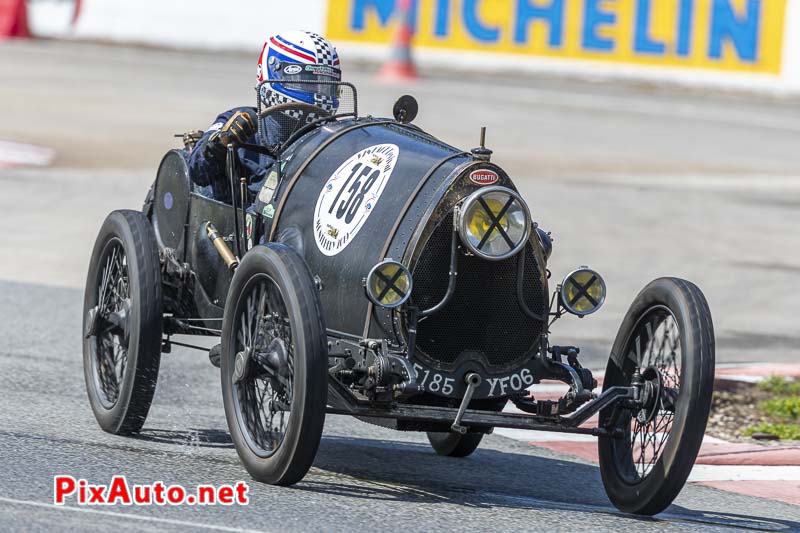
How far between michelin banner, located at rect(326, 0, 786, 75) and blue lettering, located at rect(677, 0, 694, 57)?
0.06 ft

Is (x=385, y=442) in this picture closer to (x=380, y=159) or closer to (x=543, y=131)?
(x=380, y=159)

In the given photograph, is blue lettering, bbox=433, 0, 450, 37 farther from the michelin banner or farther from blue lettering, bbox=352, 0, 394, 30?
blue lettering, bbox=352, 0, 394, 30

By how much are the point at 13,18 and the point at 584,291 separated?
24.5 m

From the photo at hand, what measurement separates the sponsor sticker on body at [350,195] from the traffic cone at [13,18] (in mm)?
23739

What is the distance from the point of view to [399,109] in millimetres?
7324

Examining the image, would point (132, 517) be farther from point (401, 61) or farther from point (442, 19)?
point (442, 19)

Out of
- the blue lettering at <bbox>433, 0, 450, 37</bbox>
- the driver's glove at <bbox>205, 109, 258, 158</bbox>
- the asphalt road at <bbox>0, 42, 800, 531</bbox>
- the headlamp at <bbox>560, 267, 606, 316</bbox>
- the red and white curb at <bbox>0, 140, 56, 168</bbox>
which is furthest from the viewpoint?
the blue lettering at <bbox>433, 0, 450, 37</bbox>

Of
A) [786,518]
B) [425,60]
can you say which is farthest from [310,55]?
[425,60]

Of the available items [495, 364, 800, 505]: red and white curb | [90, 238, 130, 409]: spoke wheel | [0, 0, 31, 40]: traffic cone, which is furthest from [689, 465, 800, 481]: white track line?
[0, 0, 31, 40]: traffic cone

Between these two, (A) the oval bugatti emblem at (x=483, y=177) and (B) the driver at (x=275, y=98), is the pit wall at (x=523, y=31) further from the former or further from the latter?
(A) the oval bugatti emblem at (x=483, y=177)

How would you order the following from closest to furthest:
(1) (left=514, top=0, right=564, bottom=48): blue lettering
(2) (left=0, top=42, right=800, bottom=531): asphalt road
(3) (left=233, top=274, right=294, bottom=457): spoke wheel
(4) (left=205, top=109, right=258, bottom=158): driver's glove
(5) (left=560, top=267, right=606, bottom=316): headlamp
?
(3) (left=233, top=274, right=294, bottom=457): spoke wheel < (2) (left=0, top=42, right=800, bottom=531): asphalt road < (5) (left=560, top=267, right=606, bottom=316): headlamp < (4) (left=205, top=109, right=258, bottom=158): driver's glove < (1) (left=514, top=0, right=564, bottom=48): blue lettering

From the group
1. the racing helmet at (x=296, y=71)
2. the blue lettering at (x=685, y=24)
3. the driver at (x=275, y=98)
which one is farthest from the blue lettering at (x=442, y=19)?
the racing helmet at (x=296, y=71)

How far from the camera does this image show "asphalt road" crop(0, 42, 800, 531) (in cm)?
619

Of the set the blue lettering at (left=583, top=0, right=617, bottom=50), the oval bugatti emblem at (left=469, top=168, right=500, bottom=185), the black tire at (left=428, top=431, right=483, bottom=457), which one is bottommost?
the black tire at (left=428, top=431, right=483, bottom=457)
